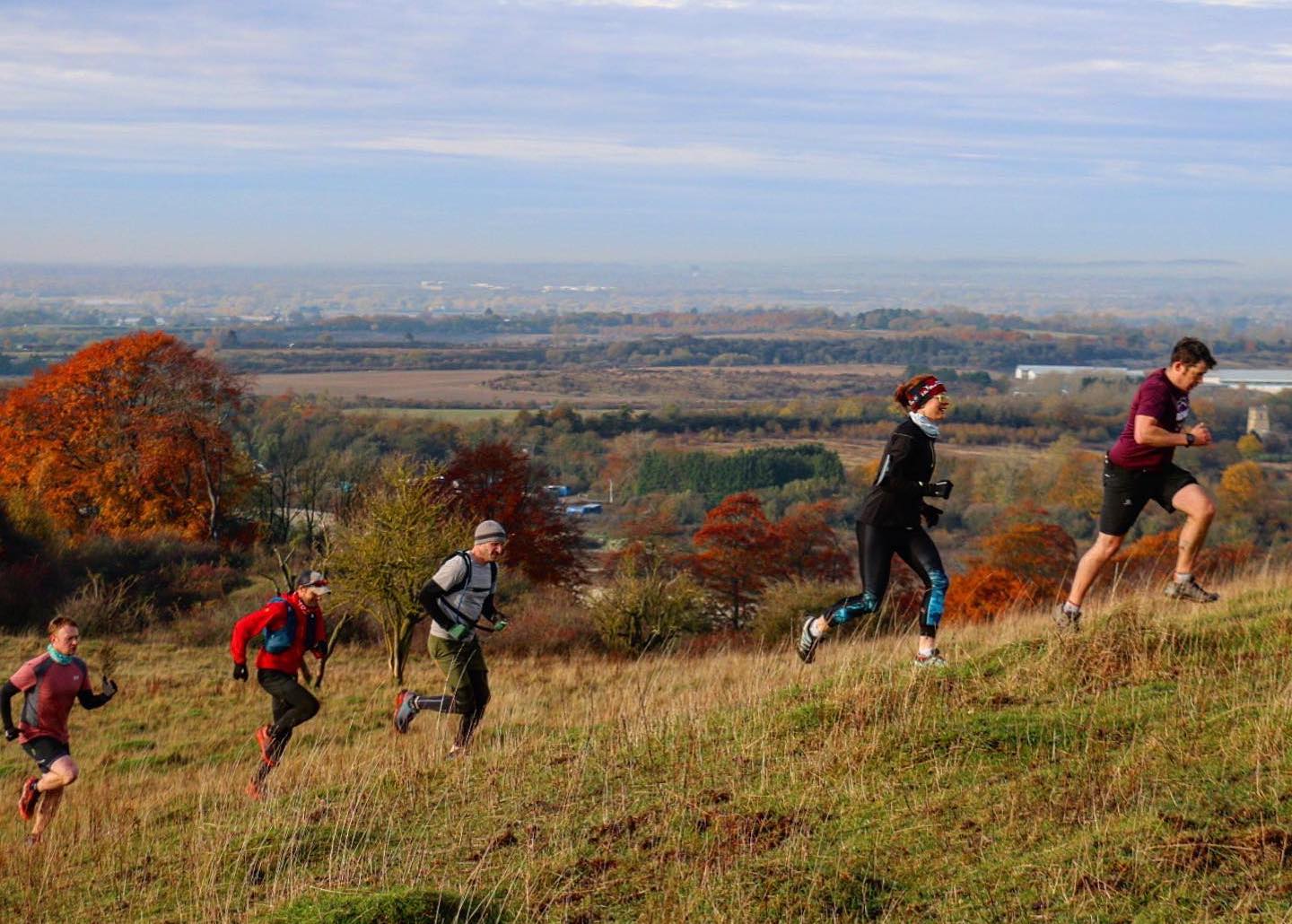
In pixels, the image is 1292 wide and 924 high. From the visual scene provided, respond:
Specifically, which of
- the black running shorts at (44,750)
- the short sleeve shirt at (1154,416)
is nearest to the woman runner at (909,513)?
the short sleeve shirt at (1154,416)

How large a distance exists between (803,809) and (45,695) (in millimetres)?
4981

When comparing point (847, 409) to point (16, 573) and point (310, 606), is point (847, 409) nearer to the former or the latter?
point (16, 573)

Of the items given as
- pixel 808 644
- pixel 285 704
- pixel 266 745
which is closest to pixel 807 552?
pixel 808 644

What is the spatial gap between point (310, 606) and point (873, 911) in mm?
5333

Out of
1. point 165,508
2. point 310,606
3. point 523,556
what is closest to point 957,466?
point 523,556

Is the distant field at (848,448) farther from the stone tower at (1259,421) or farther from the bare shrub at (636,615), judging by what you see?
the bare shrub at (636,615)

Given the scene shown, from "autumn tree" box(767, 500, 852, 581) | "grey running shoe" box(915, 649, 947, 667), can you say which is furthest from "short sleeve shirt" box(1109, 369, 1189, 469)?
"autumn tree" box(767, 500, 852, 581)

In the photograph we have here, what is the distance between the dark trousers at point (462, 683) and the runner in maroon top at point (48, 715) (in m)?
2.20

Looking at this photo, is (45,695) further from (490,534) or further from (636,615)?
(636,615)

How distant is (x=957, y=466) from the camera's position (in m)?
82.5

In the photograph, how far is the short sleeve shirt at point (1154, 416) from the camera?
9.17m

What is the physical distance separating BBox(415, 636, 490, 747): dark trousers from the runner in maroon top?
7.22ft

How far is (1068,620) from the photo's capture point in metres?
9.34

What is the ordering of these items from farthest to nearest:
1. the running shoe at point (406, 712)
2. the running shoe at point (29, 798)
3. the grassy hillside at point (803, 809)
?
the running shoe at point (406, 712), the running shoe at point (29, 798), the grassy hillside at point (803, 809)
